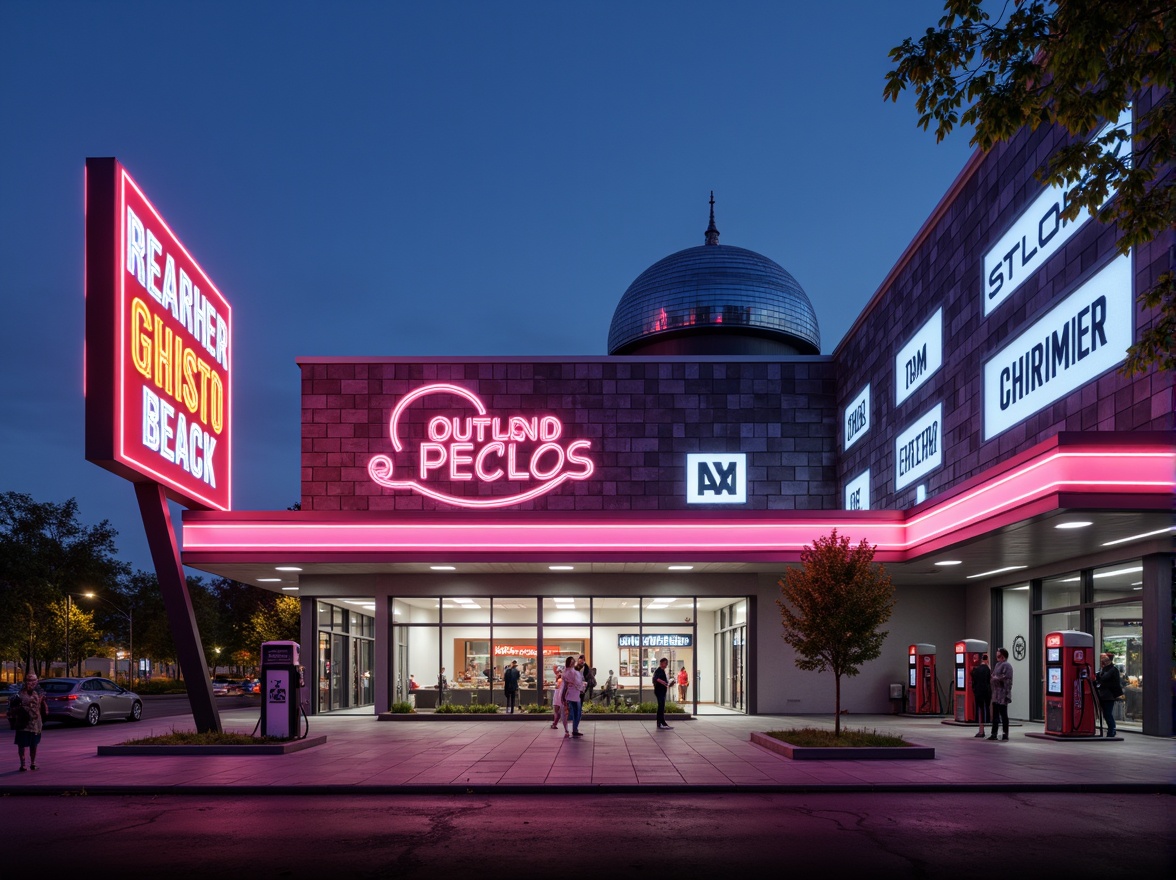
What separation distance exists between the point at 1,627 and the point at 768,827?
53252mm

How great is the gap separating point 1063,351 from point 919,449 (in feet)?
27.0

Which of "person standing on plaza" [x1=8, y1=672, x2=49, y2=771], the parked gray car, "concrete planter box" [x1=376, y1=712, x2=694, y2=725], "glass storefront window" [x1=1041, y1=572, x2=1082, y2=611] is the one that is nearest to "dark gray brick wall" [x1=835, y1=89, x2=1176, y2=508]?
"glass storefront window" [x1=1041, y1=572, x2=1082, y2=611]

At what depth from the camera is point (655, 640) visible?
30.4m

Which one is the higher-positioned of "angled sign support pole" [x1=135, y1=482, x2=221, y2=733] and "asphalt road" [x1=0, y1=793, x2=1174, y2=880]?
"angled sign support pole" [x1=135, y1=482, x2=221, y2=733]

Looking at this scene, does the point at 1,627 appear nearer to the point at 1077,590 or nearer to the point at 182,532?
the point at 182,532

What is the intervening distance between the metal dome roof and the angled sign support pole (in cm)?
2915

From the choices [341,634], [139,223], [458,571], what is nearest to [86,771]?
[139,223]

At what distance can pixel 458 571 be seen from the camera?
3005 centimetres

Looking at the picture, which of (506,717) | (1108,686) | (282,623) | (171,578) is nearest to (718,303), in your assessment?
(506,717)

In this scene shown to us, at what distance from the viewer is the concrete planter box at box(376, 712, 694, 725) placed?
28.0m

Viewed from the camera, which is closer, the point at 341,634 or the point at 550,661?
the point at 550,661

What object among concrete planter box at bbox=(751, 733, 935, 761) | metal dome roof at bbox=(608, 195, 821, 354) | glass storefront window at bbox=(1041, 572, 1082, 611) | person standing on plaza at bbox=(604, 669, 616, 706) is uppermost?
metal dome roof at bbox=(608, 195, 821, 354)

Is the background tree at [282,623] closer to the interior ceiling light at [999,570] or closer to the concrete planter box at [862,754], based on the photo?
the interior ceiling light at [999,570]

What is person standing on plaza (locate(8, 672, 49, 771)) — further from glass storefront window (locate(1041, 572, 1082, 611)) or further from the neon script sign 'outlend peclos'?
glass storefront window (locate(1041, 572, 1082, 611))
